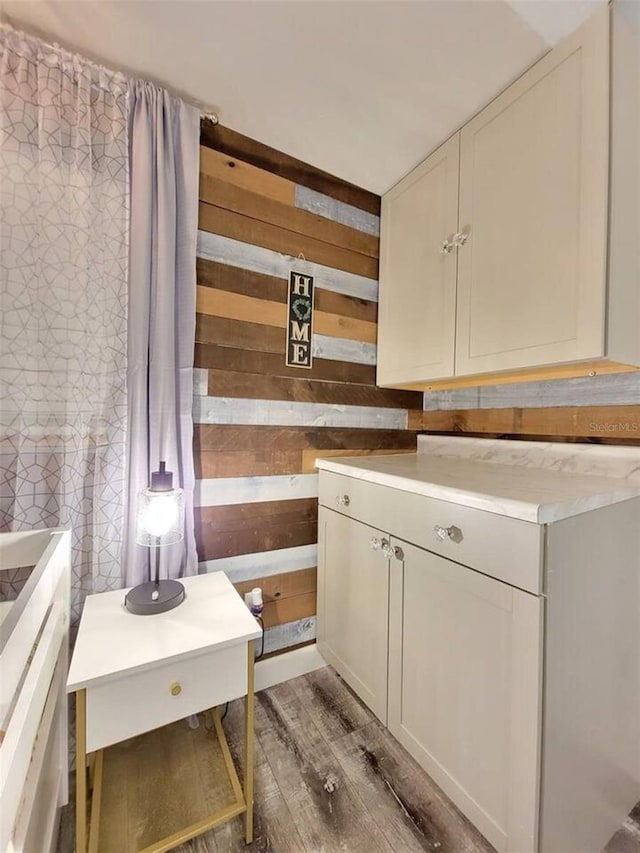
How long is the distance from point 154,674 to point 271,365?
3.54 feet

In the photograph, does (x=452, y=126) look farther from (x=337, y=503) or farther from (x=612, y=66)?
(x=337, y=503)

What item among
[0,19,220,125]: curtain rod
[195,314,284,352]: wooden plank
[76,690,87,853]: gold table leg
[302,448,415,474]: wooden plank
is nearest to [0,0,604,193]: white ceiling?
[0,19,220,125]: curtain rod

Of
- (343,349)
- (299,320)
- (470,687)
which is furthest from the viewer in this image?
(343,349)

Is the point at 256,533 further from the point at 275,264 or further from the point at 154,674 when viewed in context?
the point at 275,264

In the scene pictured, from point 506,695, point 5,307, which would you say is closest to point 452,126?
point 5,307

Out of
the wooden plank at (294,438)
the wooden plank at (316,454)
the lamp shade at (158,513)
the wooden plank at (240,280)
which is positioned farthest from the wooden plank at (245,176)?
the lamp shade at (158,513)

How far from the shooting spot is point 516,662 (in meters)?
0.85

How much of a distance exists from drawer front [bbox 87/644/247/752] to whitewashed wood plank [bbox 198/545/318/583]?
49 cm

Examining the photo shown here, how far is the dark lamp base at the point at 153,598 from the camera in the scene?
3.37 ft

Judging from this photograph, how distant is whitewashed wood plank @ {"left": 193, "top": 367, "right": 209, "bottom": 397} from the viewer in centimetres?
138

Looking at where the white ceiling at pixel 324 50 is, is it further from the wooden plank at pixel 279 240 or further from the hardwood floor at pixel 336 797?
the hardwood floor at pixel 336 797

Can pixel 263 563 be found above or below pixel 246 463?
below

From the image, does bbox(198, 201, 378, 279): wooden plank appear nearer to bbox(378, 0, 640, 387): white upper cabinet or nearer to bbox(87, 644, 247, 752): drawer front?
bbox(378, 0, 640, 387): white upper cabinet

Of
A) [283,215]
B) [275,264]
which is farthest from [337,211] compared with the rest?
[275,264]
